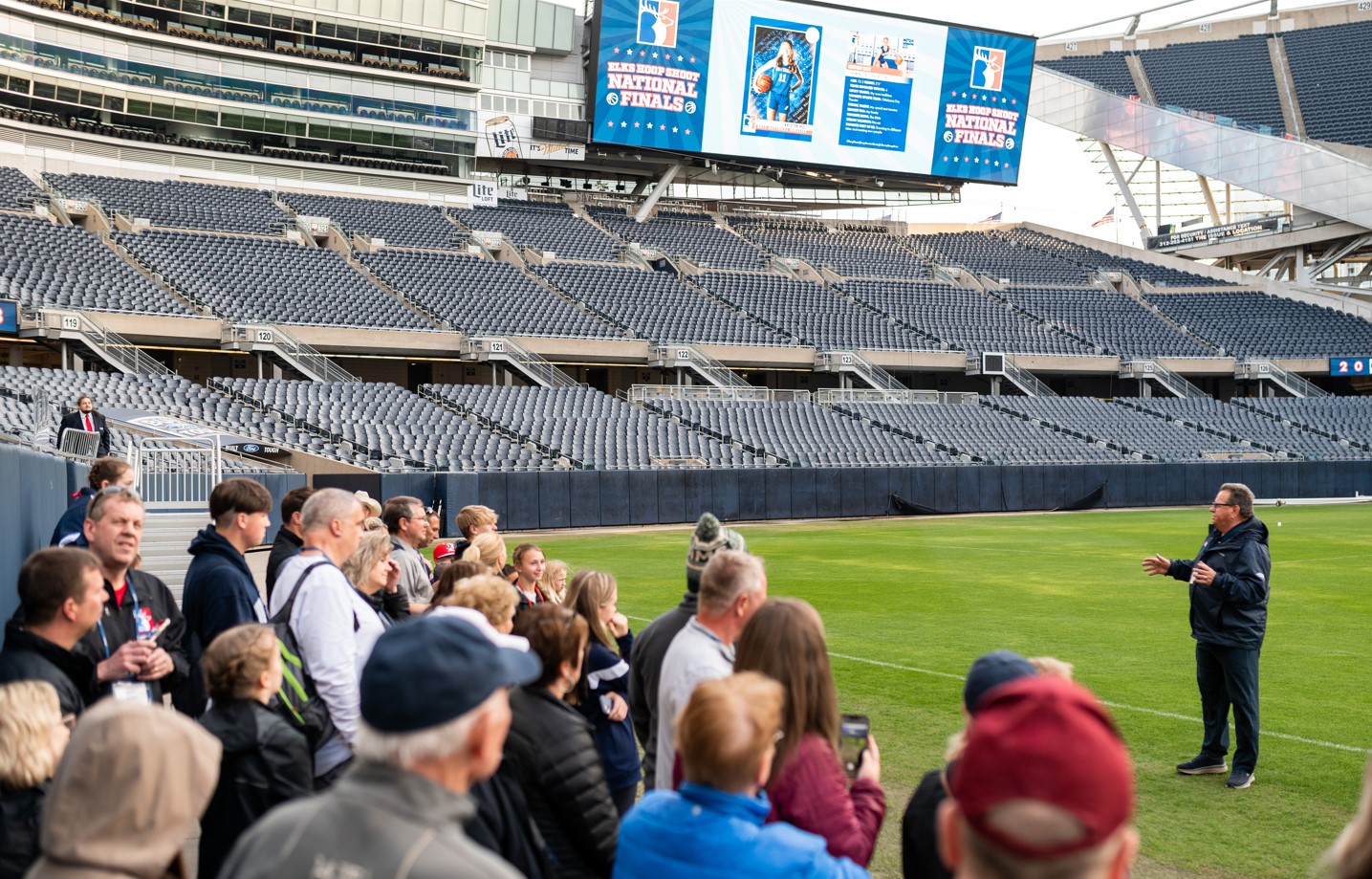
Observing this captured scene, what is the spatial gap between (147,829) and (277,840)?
524 mm

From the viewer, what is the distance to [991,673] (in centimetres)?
408

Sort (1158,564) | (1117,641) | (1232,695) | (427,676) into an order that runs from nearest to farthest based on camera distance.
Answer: (427,676), (1232,695), (1158,564), (1117,641)

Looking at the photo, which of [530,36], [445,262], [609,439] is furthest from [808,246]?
[609,439]

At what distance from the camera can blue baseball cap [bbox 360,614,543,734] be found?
2.66m

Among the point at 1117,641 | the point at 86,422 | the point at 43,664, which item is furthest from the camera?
the point at 86,422

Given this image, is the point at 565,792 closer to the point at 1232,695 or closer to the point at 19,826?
the point at 19,826

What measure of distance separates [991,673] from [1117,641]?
10306 mm

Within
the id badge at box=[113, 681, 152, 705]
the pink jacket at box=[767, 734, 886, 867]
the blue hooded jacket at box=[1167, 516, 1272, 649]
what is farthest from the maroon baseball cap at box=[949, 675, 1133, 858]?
the blue hooded jacket at box=[1167, 516, 1272, 649]

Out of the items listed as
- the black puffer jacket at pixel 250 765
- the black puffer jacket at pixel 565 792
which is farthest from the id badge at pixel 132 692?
the black puffer jacket at pixel 565 792

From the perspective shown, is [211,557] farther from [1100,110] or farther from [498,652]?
[1100,110]

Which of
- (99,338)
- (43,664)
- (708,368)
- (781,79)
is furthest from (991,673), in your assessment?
(781,79)

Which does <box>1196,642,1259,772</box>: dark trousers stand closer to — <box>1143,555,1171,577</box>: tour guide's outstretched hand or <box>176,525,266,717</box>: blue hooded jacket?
<box>1143,555,1171,577</box>: tour guide's outstretched hand

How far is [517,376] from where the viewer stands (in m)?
44.3

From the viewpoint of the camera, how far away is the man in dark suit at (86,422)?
57.7ft
